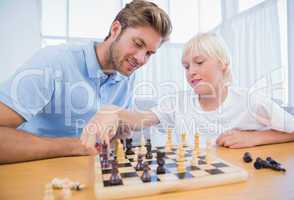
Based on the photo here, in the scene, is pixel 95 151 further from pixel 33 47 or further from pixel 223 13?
pixel 223 13

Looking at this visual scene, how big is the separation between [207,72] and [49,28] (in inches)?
68.0

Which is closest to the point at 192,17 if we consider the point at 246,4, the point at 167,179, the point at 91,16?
the point at 246,4

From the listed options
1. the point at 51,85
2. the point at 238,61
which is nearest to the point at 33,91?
the point at 51,85

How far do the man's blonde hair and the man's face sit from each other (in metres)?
0.02

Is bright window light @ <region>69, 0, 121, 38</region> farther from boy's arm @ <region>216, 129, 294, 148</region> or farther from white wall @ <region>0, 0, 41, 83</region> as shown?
boy's arm @ <region>216, 129, 294, 148</region>

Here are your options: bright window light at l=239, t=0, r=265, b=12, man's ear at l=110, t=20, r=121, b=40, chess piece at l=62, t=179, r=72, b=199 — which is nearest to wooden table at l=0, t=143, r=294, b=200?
chess piece at l=62, t=179, r=72, b=199

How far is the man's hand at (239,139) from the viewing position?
1.08 m

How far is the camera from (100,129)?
1002 millimetres

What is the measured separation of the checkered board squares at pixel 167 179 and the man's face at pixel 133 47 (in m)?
0.63

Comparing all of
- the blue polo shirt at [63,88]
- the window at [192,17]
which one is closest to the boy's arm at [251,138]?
the blue polo shirt at [63,88]

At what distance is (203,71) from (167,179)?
2.86ft

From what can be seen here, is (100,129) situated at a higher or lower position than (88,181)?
higher

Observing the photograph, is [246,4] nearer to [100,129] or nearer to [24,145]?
[100,129]

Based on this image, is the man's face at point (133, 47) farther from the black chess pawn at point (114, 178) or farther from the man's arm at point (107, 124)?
the black chess pawn at point (114, 178)
